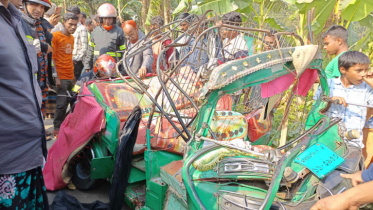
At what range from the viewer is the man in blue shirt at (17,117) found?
5.69 feet

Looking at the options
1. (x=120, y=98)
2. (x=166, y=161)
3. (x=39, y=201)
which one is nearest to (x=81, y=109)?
(x=120, y=98)

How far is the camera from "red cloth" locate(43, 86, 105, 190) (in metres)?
3.30

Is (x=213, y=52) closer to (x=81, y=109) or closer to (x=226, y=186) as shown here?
(x=226, y=186)

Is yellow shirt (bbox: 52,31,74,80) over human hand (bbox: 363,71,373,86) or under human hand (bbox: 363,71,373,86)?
over

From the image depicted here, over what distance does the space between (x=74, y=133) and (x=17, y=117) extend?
1711 mm

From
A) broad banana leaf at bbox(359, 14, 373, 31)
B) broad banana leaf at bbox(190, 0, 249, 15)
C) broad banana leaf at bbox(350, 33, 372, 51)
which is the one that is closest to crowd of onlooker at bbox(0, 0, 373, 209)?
broad banana leaf at bbox(190, 0, 249, 15)

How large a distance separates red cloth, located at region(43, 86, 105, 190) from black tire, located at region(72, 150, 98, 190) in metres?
0.15

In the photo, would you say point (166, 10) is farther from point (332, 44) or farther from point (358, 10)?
point (332, 44)

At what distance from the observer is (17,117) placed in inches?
70.2

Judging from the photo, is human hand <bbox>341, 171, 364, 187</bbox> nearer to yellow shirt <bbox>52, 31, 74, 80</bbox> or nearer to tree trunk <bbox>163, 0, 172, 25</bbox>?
yellow shirt <bbox>52, 31, 74, 80</bbox>

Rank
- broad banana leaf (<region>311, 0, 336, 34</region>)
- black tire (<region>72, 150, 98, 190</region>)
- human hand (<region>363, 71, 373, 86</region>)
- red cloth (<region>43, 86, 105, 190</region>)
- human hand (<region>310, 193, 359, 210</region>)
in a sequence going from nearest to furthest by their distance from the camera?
human hand (<region>310, 193, 359, 210</region>)
human hand (<region>363, 71, 373, 86</region>)
red cloth (<region>43, 86, 105, 190</region>)
black tire (<region>72, 150, 98, 190</region>)
broad banana leaf (<region>311, 0, 336, 34</region>)

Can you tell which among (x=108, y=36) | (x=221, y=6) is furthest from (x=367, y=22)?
(x=108, y=36)

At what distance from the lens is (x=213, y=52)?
280 cm

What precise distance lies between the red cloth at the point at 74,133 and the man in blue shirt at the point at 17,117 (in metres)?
1.30
